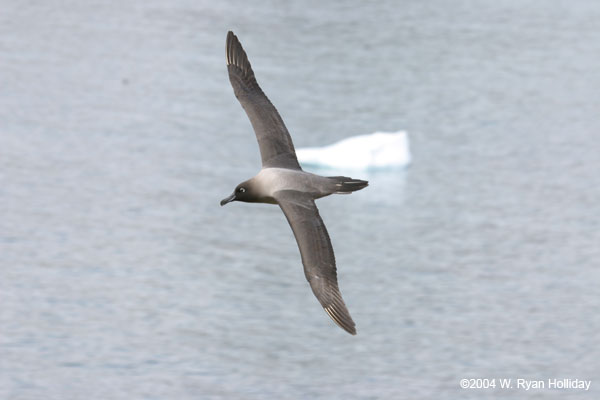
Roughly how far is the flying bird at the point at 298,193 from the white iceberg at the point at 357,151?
68.8ft

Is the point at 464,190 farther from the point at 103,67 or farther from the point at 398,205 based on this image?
the point at 103,67

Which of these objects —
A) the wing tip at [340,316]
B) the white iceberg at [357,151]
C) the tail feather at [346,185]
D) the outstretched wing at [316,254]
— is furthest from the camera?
the white iceberg at [357,151]

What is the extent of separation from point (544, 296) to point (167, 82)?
26225 mm

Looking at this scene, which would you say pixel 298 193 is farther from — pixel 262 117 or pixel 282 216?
pixel 282 216

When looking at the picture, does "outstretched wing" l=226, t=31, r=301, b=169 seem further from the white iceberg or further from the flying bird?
the white iceberg

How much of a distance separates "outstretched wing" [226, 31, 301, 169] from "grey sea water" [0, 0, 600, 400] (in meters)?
10.2

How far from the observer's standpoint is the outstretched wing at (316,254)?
41.7ft

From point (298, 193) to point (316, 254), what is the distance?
3.37ft

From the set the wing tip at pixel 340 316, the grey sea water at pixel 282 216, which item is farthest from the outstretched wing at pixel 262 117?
the grey sea water at pixel 282 216

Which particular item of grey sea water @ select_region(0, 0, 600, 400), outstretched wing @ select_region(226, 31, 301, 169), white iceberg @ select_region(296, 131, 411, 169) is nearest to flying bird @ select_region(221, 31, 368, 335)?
outstretched wing @ select_region(226, 31, 301, 169)

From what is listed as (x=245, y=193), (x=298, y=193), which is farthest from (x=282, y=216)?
(x=298, y=193)

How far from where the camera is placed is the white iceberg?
120 ft

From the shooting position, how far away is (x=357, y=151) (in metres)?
36.9

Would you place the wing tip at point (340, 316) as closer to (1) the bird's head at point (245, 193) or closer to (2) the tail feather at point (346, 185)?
(2) the tail feather at point (346, 185)
